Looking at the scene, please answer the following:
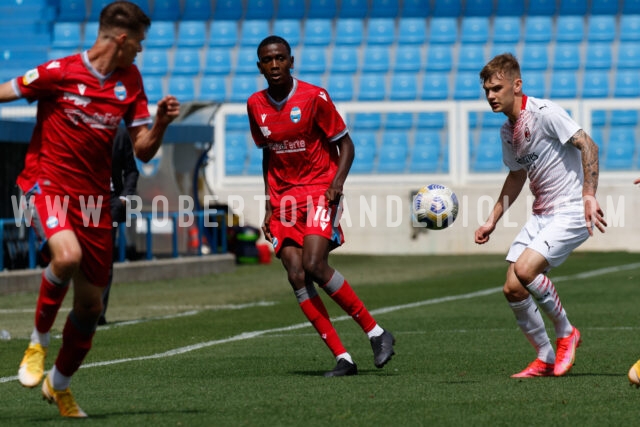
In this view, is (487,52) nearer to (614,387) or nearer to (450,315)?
(450,315)

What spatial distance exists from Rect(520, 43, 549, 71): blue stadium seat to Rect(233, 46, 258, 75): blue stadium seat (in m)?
6.81

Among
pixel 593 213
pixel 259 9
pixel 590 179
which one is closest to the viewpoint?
pixel 593 213

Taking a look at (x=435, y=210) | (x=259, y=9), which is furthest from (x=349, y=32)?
(x=435, y=210)

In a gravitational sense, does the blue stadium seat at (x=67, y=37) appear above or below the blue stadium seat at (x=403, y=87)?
above

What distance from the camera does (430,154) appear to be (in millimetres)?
31922

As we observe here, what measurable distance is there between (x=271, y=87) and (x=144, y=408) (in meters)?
2.66

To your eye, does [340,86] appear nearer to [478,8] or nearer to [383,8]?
[383,8]

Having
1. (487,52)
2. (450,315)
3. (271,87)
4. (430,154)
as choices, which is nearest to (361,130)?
(430,154)

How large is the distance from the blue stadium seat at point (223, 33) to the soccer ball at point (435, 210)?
26.1 metres

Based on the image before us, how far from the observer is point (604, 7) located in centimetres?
3441

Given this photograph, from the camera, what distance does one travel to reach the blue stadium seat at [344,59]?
33.7 m

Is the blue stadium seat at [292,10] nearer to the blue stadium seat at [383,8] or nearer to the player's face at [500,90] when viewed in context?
the blue stadium seat at [383,8]

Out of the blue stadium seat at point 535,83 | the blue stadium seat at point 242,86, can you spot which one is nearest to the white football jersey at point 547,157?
the blue stadium seat at point 535,83

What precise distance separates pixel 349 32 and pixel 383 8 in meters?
1.15
